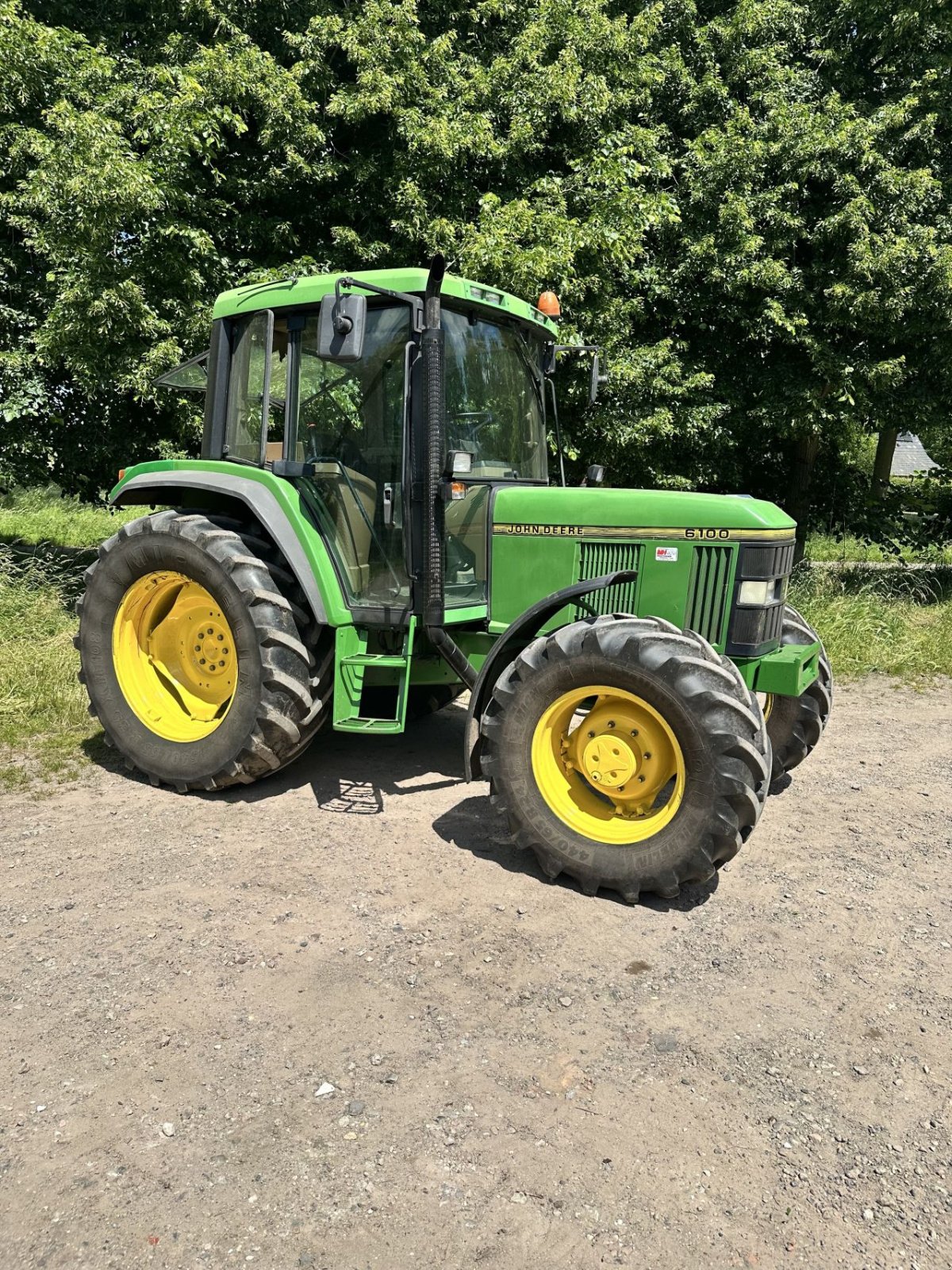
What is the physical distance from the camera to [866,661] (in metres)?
7.88

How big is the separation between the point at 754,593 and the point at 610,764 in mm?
1030

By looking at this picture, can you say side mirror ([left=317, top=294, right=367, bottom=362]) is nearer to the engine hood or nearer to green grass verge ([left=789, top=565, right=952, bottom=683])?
the engine hood

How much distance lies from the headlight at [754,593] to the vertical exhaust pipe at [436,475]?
1.29 metres

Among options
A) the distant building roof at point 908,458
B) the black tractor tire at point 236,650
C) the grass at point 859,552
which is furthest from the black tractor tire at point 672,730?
the distant building roof at point 908,458

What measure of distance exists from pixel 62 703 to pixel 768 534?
445cm

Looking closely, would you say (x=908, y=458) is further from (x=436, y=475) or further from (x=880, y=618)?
(x=436, y=475)

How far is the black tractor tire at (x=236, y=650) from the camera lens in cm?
421

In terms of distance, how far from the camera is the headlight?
3.89 m

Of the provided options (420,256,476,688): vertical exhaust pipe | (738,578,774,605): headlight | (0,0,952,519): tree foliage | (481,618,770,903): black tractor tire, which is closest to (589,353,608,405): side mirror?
(420,256,476,688): vertical exhaust pipe

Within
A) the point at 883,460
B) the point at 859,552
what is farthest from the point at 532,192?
the point at 883,460

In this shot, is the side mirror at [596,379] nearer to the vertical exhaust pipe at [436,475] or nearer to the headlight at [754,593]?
the vertical exhaust pipe at [436,475]

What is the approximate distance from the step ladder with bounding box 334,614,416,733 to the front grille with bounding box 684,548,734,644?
1.31 metres

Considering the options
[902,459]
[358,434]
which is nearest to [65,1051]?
[358,434]

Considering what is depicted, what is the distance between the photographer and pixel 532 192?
8.38 m
